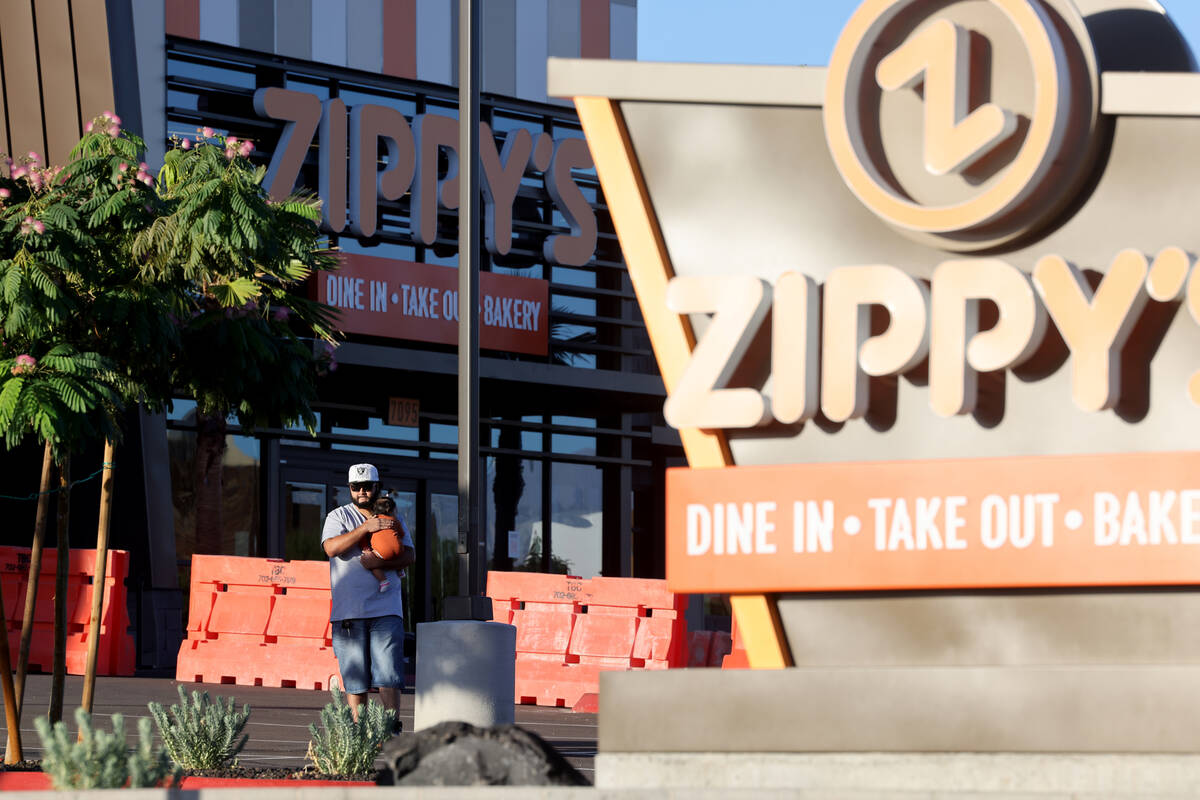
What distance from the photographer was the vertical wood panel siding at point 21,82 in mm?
22719

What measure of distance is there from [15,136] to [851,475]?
17233 millimetres

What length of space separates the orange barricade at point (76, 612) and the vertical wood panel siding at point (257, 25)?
8.28 meters

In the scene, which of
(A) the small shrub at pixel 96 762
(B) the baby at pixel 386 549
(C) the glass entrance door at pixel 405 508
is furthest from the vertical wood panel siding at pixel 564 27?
(A) the small shrub at pixel 96 762

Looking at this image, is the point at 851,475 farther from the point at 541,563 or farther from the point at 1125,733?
the point at 541,563

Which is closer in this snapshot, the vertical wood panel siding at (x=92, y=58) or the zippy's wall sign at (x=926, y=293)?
the zippy's wall sign at (x=926, y=293)

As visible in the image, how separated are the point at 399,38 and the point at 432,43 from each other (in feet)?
1.89

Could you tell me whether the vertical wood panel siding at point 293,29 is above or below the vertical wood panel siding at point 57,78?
above

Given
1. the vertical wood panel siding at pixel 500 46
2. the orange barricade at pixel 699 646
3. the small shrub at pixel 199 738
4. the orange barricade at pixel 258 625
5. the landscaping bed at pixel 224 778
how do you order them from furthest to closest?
the vertical wood panel siding at pixel 500 46 < the orange barricade at pixel 699 646 < the orange barricade at pixel 258 625 < the small shrub at pixel 199 738 < the landscaping bed at pixel 224 778

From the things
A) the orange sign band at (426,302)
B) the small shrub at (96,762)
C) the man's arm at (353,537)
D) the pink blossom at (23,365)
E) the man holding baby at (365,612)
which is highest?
the orange sign band at (426,302)

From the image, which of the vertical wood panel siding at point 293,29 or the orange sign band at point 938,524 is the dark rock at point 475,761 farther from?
the vertical wood panel siding at point 293,29

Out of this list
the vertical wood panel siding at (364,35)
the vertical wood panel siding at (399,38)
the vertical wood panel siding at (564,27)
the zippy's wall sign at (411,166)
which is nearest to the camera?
the zippy's wall sign at (411,166)

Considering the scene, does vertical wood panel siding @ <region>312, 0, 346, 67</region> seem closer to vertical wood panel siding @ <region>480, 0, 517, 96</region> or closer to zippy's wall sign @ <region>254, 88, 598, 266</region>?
zippy's wall sign @ <region>254, 88, 598, 266</region>

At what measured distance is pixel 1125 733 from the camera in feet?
25.2

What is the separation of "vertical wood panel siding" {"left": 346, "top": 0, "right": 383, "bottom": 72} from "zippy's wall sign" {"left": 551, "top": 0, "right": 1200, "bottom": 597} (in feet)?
60.5
